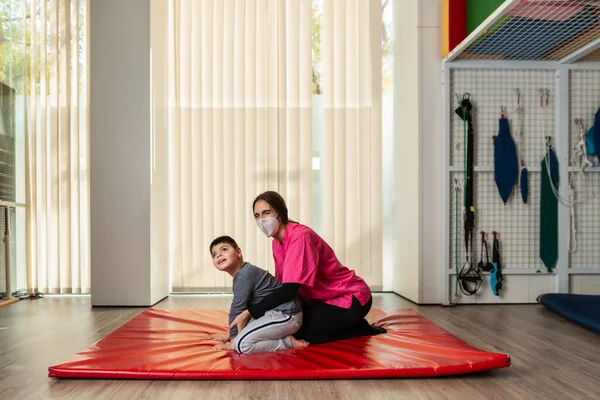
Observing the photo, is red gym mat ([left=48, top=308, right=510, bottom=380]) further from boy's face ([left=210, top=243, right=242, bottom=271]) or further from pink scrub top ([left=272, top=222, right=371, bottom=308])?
boy's face ([left=210, top=243, right=242, bottom=271])

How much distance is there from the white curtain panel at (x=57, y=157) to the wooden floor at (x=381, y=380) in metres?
1.14

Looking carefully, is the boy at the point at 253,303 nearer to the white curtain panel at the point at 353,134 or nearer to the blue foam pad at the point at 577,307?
the blue foam pad at the point at 577,307

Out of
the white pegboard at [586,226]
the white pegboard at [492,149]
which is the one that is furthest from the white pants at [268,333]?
the white pegboard at [586,226]

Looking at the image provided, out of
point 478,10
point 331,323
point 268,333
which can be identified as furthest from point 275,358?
point 478,10

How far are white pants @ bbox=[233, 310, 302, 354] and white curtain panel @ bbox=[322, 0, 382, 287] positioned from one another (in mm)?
2778

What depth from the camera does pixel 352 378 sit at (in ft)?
8.88

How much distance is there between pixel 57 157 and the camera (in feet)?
19.7

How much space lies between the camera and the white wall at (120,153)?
5.13m

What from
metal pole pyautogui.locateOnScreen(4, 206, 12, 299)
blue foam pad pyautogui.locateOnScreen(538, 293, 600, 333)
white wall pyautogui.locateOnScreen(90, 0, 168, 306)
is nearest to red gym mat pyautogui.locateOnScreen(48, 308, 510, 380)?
blue foam pad pyautogui.locateOnScreen(538, 293, 600, 333)

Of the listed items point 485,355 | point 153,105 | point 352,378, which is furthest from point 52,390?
point 153,105

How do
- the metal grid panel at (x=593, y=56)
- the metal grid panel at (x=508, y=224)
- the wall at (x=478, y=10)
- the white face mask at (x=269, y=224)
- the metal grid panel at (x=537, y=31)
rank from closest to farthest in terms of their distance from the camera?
the white face mask at (x=269, y=224) < the metal grid panel at (x=537, y=31) < the wall at (x=478, y=10) < the metal grid panel at (x=593, y=56) < the metal grid panel at (x=508, y=224)

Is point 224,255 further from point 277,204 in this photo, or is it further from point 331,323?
point 331,323

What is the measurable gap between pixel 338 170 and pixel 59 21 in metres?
3.25

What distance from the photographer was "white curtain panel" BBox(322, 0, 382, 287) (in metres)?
6.01
